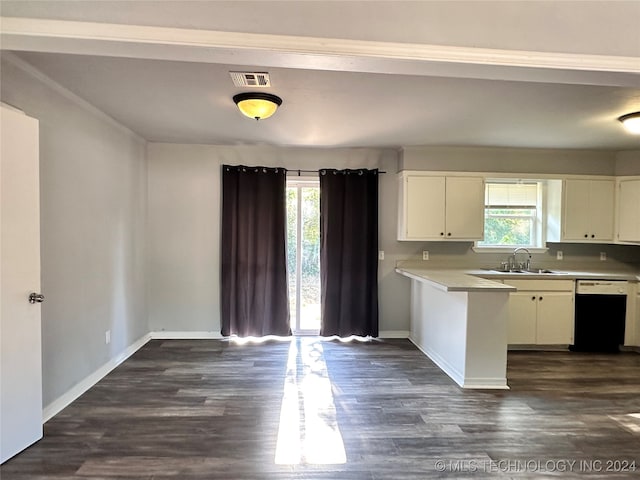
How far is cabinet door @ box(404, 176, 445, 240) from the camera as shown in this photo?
4.46 m

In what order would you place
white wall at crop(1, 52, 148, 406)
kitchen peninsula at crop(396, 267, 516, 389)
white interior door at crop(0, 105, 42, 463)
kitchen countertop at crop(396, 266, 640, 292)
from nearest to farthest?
white interior door at crop(0, 105, 42, 463) → white wall at crop(1, 52, 148, 406) → kitchen peninsula at crop(396, 267, 516, 389) → kitchen countertop at crop(396, 266, 640, 292)

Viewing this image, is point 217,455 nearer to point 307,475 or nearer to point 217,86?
point 307,475

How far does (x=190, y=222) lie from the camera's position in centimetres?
464

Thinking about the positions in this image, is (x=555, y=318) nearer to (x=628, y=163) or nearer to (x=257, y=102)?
(x=628, y=163)

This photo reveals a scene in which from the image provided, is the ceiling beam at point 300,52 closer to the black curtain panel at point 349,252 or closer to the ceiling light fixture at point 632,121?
the ceiling light fixture at point 632,121

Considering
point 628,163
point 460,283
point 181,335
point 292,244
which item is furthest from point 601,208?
point 181,335

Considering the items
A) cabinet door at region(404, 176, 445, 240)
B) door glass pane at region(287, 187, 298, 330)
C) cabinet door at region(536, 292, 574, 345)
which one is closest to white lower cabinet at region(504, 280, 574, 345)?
cabinet door at region(536, 292, 574, 345)

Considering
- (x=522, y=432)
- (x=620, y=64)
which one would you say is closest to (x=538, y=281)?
(x=522, y=432)

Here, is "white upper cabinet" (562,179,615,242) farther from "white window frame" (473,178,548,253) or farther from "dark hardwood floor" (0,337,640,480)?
"dark hardwood floor" (0,337,640,480)

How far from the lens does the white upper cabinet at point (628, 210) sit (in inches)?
173

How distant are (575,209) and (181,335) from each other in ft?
16.5

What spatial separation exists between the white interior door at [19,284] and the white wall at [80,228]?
0.33m

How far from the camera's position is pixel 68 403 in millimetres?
2859

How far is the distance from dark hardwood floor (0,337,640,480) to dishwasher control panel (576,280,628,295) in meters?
0.79
